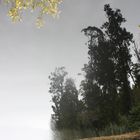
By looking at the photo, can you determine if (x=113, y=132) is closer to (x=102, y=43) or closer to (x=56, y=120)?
(x=102, y=43)

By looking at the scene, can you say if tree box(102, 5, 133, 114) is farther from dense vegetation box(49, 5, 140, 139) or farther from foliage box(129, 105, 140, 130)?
foliage box(129, 105, 140, 130)

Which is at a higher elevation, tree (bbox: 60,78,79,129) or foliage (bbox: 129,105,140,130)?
tree (bbox: 60,78,79,129)

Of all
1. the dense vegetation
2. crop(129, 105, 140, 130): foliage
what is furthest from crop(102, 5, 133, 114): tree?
crop(129, 105, 140, 130): foliage

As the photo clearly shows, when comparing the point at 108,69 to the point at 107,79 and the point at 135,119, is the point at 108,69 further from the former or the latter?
the point at 135,119

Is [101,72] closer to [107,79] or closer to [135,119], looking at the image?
[107,79]

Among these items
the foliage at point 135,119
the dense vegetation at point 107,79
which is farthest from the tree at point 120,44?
the foliage at point 135,119

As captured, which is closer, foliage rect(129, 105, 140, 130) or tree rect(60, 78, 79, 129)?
foliage rect(129, 105, 140, 130)

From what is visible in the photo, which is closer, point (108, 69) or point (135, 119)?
point (135, 119)

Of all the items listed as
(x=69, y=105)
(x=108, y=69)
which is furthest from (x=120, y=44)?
(x=69, y=105)

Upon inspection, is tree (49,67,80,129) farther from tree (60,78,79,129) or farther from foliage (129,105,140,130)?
foliage (129,105,140,130)

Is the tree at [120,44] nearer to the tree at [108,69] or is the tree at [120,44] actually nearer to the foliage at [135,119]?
the tree at [108,69]

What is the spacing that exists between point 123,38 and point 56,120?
19.1 meters

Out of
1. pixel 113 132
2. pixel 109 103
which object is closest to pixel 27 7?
pixel 113 132

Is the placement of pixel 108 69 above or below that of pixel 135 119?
above
